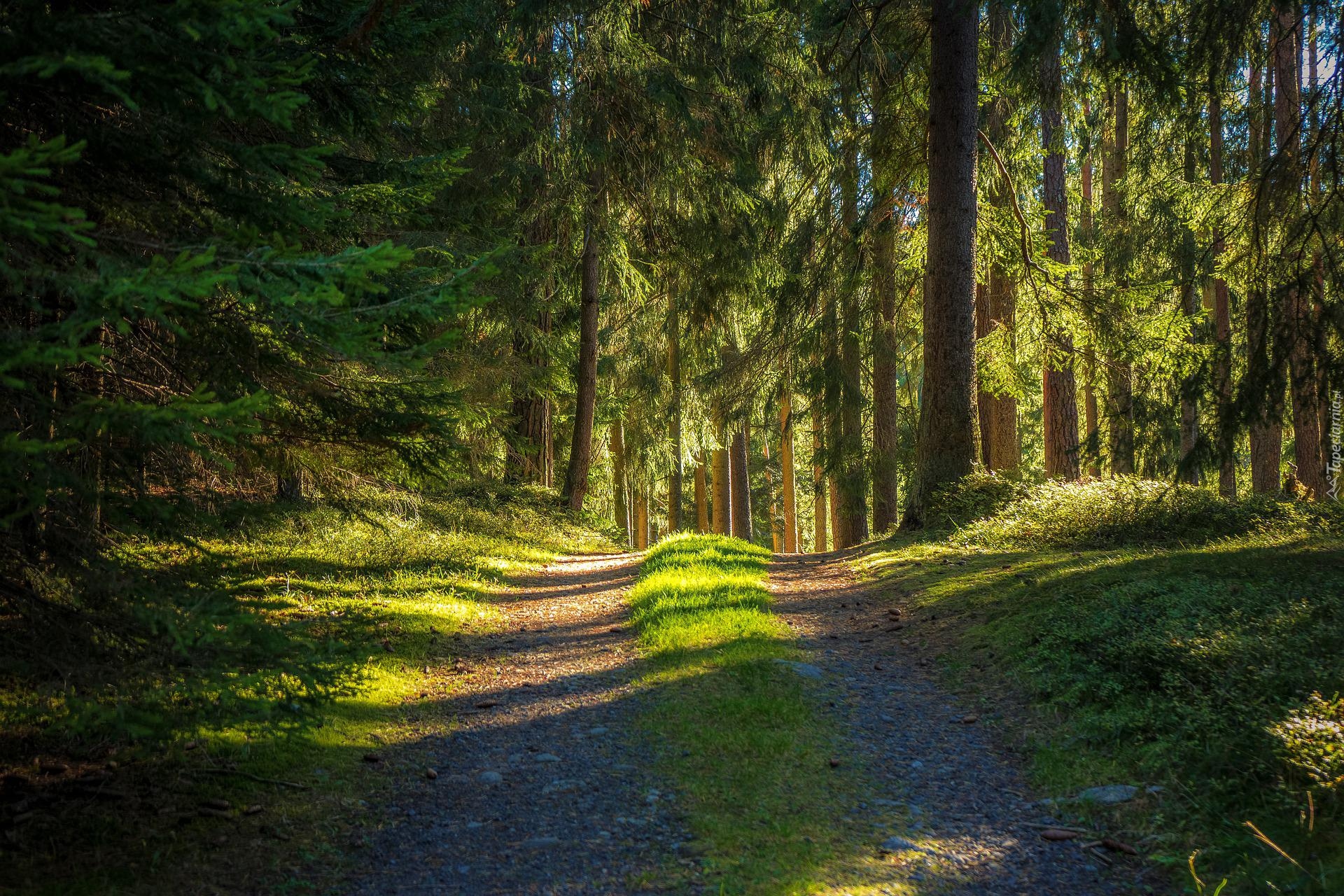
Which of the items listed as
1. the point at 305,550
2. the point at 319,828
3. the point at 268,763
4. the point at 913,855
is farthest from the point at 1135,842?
the point at 305,550

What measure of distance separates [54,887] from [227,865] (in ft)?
1.94

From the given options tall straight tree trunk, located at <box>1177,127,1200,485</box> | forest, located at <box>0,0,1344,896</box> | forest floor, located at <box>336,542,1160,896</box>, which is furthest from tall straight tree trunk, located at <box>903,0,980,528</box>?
forest floor, located at <box>336,542,1160,896</box>

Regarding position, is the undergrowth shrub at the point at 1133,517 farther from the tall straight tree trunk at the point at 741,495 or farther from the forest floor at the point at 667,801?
the tall straight tree trunk at the point at 741,495

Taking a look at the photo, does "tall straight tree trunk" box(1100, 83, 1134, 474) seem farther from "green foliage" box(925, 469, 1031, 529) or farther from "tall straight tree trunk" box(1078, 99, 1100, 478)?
"green foliage" box(925, 469, 1031, 529)

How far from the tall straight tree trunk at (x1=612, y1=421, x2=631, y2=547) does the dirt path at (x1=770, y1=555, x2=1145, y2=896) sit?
19.6 m

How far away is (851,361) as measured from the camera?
15.7 meters

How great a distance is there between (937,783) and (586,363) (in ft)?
45.7

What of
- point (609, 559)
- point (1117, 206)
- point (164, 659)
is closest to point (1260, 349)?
point (164, 659)

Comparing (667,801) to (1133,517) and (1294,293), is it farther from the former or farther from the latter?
(1294,293)

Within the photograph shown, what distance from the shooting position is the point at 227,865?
3418 mm

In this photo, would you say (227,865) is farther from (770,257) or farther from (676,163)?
(770,257)

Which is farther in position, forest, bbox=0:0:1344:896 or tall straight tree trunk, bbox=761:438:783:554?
tall straight tree trunk, bbox=761:438:783:554

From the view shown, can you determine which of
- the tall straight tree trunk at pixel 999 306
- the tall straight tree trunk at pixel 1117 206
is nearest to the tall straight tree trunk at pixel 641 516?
the tall straight tree trunk at pixel 999 306

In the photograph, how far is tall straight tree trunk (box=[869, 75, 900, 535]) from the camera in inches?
527
